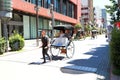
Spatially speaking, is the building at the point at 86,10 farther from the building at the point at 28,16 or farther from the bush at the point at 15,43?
the bush at the point at 15,43

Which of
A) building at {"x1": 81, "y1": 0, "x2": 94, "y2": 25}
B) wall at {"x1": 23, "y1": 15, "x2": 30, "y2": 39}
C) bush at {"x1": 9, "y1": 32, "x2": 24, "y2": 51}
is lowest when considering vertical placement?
bush at {"x1": 9, "y1": 32, "x2": 24, "y2": 51}

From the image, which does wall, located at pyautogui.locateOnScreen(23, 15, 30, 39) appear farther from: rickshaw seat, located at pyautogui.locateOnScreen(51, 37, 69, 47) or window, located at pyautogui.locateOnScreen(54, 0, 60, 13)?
rickshaw seat, located at pyautogui.locateOnScreen(51, 37, 69, 47)

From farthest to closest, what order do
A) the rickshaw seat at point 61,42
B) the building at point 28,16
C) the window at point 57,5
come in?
the window at point 57,5 < the building at point 28,16 < the rickshaw seat at point 61,42

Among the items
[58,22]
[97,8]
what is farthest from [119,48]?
[97,8]

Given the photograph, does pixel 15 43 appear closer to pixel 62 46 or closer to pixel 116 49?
pixel 62 46

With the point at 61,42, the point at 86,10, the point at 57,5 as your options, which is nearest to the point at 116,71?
the point at 61,42

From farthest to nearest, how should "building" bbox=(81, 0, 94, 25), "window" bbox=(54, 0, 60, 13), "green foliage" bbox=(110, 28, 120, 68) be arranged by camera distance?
1. "building" bbox=(81, 0, 94, 25)
2. "window" bbox=(54, 0, 60, 13)
3. "green foliage" bbox=(110, 28, 120, 68)

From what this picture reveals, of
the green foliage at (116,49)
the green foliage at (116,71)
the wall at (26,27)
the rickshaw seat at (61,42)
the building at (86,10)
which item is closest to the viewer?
the green foliage at (116,71)

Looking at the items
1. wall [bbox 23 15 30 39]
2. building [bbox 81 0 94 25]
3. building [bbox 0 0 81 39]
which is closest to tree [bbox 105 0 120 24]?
building [bbox 0 0 81 39]

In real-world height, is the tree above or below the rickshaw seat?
above

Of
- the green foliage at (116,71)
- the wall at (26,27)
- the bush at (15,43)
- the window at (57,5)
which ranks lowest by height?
the green foliage at (116,71)

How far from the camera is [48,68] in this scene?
1174 centimetres

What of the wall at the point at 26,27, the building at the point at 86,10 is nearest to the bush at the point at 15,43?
the wall at the point at 26,27

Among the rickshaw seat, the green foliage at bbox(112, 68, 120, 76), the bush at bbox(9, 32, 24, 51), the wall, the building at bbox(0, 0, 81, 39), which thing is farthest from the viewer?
the wall
